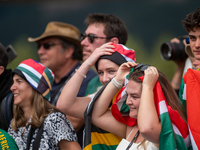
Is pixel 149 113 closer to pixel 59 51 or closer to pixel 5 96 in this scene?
pixel 5 96

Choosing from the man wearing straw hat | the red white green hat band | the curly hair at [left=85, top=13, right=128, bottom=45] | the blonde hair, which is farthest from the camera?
the man wearing straw hat

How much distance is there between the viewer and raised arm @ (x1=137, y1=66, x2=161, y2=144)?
181 cm

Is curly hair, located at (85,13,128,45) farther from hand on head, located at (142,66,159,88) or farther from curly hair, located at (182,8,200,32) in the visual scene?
hand on head, located at (142,66,159,88)

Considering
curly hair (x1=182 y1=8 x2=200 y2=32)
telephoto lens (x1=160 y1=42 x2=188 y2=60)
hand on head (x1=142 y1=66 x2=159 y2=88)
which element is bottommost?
telephoto lens (x1=160 y1=42 x2=188 y2=60)

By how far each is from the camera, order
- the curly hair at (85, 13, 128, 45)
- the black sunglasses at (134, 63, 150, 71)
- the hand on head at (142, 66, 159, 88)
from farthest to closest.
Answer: the curly hair at (85, 13, 128, 45) < the black sunglasses at (134, 63, 150, 71) < the hand on head at (142, 66, 159, 88)

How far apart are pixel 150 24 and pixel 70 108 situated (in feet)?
10.5

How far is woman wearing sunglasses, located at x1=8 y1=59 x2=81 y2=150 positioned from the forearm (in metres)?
0.91

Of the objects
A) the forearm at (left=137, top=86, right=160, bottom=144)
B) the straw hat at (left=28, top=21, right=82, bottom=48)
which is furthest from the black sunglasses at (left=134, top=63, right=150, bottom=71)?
the straw hat at (left=28, top=21, right=82, bottom=48)

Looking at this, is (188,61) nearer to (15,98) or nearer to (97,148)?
(97,148)

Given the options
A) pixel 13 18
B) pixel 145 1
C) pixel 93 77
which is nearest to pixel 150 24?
pixel 145 1

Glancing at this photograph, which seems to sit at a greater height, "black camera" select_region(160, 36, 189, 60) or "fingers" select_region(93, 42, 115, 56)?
"fingers" select_region(93, 42, 115, 56)

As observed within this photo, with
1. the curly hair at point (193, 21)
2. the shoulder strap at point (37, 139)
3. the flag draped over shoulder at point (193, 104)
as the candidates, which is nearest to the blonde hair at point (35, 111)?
the shoulder strap at point (37, 139)

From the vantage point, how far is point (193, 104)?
1.85m

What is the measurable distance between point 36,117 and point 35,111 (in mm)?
→ 97
